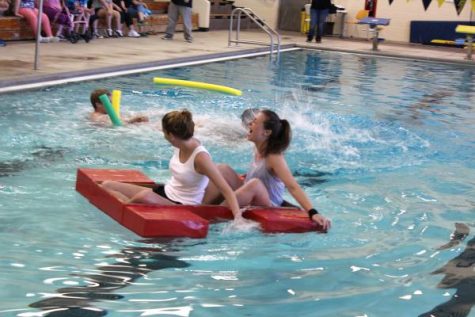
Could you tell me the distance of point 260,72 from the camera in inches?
596

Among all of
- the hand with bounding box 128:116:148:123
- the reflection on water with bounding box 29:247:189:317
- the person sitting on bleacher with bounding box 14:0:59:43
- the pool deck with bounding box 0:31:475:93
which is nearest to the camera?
the reflection on water with bounding box 29:247:189:317

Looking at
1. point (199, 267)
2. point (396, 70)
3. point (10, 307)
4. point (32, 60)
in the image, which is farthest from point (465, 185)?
point (396, 70)

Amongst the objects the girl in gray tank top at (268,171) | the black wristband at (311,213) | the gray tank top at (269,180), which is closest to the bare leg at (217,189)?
the girl in gray tank top at (268,171)

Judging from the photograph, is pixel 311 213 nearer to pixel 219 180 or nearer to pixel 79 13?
pixel 219 180

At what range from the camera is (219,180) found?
5.23 metres

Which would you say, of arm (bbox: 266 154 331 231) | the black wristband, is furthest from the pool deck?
the black wristband

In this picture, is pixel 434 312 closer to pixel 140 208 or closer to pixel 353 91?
pixel 140 208

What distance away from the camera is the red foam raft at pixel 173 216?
5.00 m

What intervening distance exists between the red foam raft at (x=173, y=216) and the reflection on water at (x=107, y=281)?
0.66 feet

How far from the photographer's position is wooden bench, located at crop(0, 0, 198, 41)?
15.1 meters

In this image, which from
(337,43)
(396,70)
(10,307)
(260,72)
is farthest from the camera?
(337,43)

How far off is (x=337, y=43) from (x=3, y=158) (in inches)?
670

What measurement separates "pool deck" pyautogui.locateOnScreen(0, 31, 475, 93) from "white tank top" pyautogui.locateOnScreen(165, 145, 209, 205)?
17.8ft

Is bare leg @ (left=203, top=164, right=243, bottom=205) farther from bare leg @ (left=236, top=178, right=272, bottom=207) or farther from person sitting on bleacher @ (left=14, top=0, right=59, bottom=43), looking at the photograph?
person sitting on bleacher @ (left=14, top=0, right=59, bottom=43)
